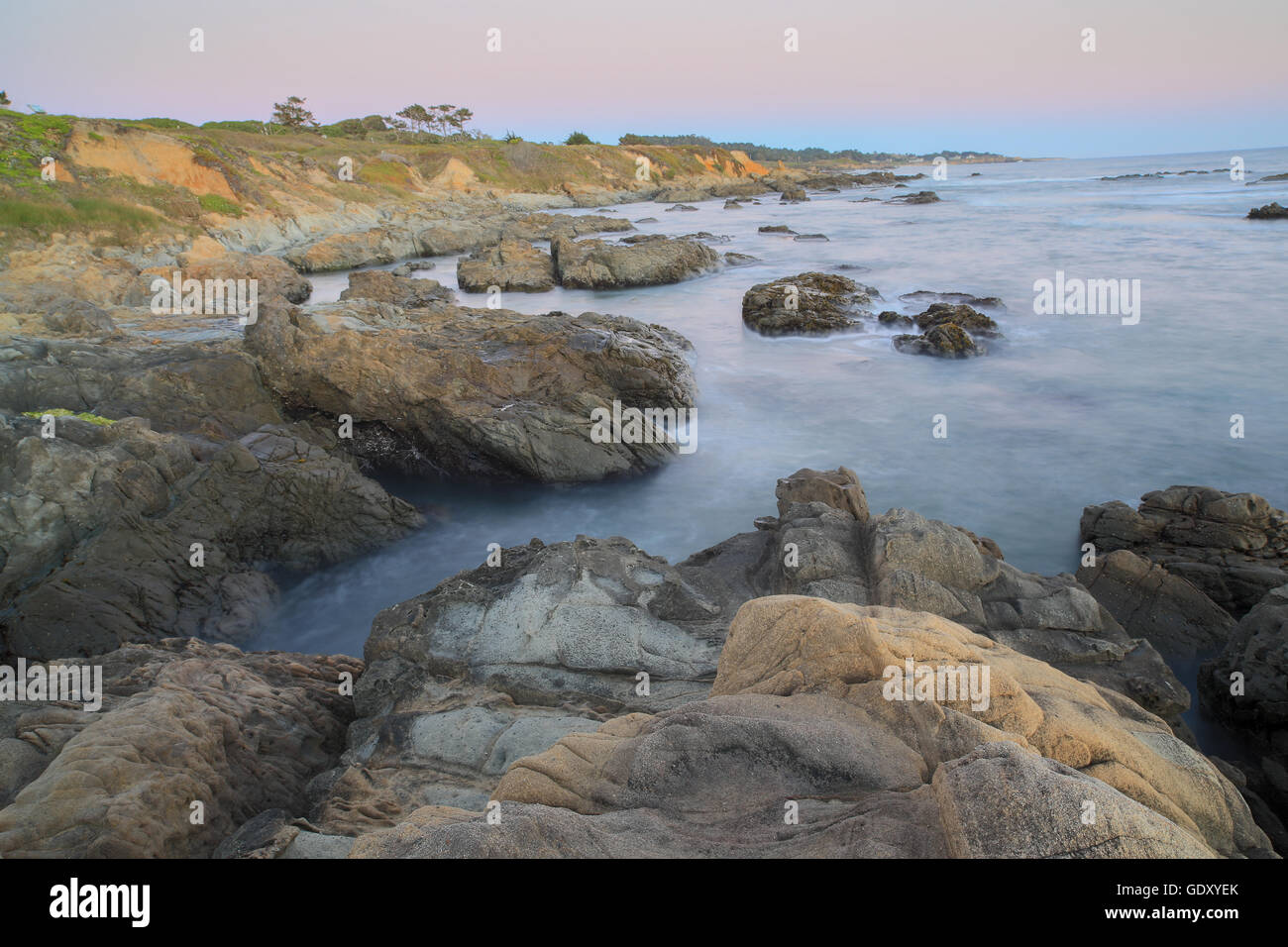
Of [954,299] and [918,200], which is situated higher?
[918,200]

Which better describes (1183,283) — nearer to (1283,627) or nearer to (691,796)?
(1283,627)

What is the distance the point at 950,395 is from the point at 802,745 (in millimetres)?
13287

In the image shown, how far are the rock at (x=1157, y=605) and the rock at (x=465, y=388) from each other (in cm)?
676

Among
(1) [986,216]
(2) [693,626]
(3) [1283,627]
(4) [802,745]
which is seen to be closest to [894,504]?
(3) [1283,627]

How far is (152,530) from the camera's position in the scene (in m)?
8.15

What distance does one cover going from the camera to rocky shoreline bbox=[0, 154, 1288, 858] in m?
3.41

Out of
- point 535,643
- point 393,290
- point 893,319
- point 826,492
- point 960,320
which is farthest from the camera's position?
point 393,290

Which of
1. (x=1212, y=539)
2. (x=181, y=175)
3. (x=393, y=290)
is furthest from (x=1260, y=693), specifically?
(x=181, y=175)

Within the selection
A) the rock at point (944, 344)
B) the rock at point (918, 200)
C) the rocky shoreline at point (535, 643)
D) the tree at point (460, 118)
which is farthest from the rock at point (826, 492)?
the tree at point (460, 118)

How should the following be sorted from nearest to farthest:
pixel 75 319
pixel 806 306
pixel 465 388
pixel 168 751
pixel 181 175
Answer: pixel 168 751 → pixel 465 388 → pixel 75 319 → pixel 806 306 → pixel 181 175

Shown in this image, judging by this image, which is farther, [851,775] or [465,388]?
[465,388]

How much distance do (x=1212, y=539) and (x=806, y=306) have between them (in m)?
14.1

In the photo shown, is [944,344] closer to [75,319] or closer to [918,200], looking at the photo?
[75,319]

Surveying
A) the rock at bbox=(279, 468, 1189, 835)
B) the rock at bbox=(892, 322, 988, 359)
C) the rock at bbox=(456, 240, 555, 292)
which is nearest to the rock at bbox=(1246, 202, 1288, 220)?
the rock at bbox=(892, 322, 988, 359)
